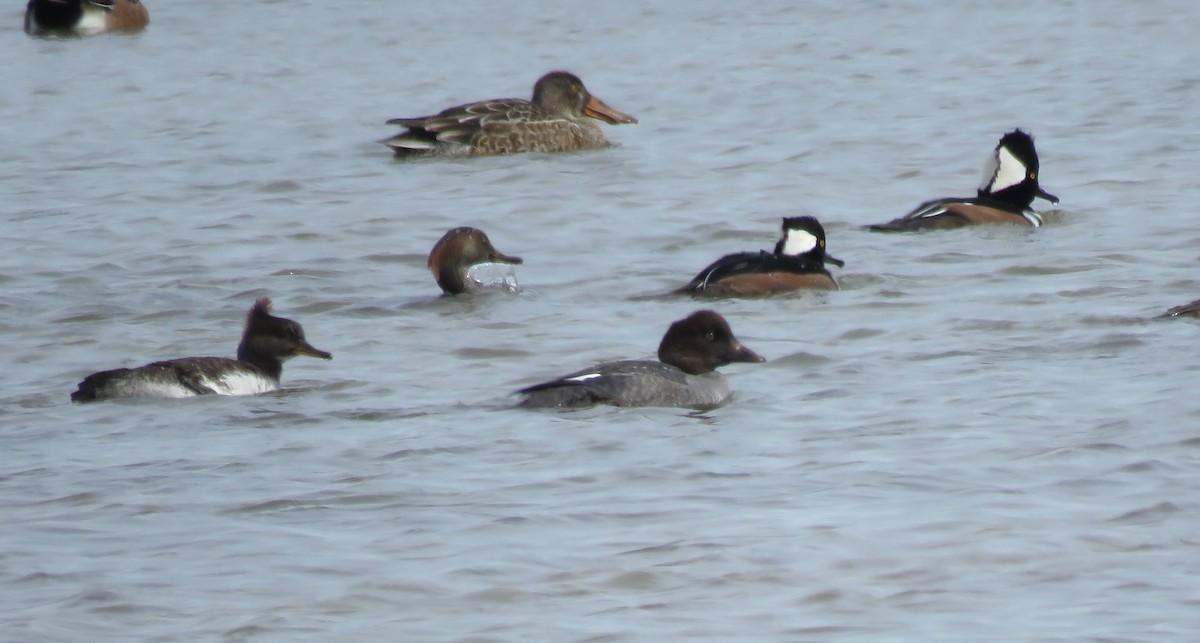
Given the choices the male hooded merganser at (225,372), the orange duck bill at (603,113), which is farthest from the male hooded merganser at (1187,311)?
the orange duck bill at (603,113)

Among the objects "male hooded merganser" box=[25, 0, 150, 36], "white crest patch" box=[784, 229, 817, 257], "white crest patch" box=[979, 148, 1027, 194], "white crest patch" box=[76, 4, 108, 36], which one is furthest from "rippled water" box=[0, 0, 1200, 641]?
"white crest patch" box=[76, 4, 108, 36]

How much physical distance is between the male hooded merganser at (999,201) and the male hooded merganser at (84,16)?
14.5 meters

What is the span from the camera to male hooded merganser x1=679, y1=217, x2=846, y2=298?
12133mm

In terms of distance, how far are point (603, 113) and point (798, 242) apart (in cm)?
693

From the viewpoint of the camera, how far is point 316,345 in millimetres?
11406

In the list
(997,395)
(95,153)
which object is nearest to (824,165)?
(95,153)

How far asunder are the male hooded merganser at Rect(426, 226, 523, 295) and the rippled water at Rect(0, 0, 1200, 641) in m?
0.22

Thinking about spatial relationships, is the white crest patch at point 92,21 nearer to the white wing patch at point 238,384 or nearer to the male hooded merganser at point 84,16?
the male hooded merganser at point 84,16

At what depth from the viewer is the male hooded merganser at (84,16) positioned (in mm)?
26781

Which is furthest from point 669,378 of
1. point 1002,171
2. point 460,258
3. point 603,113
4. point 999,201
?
point 603,113

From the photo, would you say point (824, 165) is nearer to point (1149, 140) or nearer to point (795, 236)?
point (1149, 140)

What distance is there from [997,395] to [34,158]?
1156cm

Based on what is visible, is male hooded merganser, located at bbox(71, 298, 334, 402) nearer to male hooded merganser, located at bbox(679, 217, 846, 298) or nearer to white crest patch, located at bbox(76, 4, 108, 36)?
male hooded merganser, located at bbox(679, 217, 846, 298)

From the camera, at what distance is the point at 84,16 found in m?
27.4
